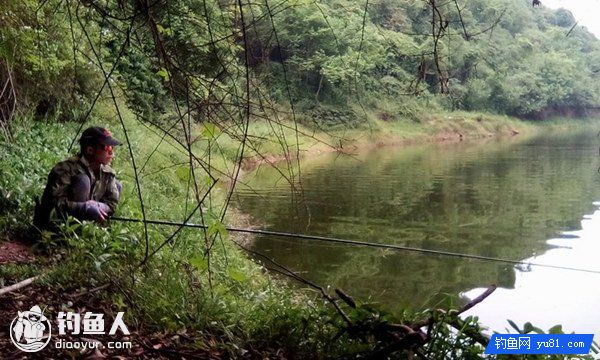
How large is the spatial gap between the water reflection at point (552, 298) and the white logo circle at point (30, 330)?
4393mm

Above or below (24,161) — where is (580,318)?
below

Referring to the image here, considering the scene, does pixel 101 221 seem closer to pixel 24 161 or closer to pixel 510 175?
pixel 24 161

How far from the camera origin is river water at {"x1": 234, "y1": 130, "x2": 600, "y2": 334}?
6840mm

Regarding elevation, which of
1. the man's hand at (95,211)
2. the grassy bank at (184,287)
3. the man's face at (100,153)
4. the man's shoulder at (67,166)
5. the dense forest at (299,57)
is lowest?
the grassy bank at (184,287)

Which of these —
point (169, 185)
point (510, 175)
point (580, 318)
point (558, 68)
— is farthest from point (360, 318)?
point (558, 68)

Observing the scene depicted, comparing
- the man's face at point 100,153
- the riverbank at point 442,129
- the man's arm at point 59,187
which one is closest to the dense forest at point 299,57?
the man's face at point 100,153

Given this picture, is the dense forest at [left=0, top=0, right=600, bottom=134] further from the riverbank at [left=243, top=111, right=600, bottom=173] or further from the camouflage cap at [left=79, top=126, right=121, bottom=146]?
the riverbank at [left=243, top=111, right=600, bottom=173]

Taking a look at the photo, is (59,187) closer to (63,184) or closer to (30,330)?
(63,184)

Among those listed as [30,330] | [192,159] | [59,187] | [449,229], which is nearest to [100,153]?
[59,187]

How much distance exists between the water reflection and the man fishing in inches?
158

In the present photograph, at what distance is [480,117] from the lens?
3653 centimetres

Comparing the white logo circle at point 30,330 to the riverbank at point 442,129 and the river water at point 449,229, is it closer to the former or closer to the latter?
the river water at point 449,229

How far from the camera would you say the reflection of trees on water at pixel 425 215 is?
7.74 meters

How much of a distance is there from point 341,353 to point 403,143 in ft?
90.7
